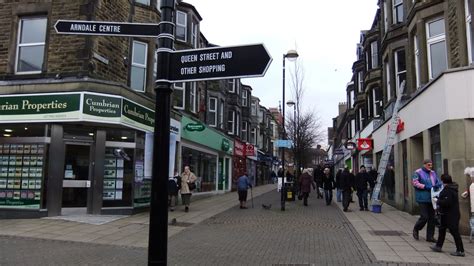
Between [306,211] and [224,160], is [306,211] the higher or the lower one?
the lower one

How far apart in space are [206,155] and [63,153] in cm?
1313

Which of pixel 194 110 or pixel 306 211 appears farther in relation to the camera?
pixel 194 110

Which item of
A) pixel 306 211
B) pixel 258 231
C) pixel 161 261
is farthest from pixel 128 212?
pixel 161 261

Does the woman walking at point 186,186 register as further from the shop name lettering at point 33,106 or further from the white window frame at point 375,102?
the white window frame at point 375,102

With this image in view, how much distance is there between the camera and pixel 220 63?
462 cm

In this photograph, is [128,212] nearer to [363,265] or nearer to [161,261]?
[363,265]

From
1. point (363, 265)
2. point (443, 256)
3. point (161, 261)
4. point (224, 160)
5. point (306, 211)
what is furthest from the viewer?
point (224, 160)

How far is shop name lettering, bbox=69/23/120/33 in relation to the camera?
207 inches

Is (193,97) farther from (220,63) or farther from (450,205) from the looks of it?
(220,63)

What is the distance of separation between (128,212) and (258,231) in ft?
16.9

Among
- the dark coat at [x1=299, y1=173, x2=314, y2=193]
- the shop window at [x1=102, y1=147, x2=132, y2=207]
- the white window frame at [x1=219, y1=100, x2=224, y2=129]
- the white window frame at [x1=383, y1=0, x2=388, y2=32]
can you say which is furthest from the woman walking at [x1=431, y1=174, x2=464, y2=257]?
the white window frame at [x1=219, y1=100, x2=224, y2=129]

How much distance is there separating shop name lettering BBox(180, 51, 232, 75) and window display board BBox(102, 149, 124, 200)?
1095cm

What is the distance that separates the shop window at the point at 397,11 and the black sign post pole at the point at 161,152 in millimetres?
17351

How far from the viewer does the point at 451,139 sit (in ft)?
38.3
